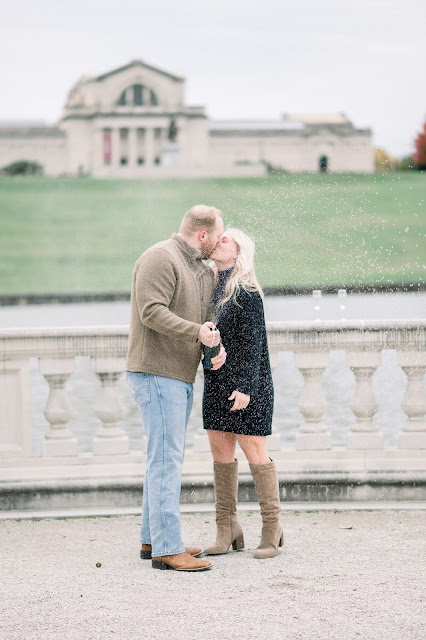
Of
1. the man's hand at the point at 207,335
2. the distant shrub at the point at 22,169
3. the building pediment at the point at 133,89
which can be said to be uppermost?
the building pediment at the point at 133,89

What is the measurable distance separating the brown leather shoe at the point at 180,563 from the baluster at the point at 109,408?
4.21 feet

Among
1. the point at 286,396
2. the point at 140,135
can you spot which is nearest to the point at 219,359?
the point at 286,396

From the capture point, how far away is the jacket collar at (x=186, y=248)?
494cm

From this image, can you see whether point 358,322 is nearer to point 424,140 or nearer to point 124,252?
point 124,252

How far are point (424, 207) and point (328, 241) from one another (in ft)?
33.3

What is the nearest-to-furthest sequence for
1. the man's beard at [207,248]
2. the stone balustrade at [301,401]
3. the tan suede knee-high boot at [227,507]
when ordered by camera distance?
1. the man's beard at [207,248]
2. the tan suede knee-high boot at [227,507]
3. the stone balustrade at [301,401]

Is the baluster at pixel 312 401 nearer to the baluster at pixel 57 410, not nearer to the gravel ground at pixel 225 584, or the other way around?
the gravel ground at pixel 225 584

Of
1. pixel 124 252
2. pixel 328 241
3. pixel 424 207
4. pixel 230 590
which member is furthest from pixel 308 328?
pixel 424 207

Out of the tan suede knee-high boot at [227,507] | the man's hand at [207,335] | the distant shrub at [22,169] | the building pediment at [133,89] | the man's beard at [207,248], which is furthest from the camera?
the building pediment at [133,89]

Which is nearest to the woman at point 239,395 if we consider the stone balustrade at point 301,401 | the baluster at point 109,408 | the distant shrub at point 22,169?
the stone balustrade at point 301,401

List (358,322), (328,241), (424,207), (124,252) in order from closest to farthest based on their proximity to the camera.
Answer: (358,322), (124,252), (328,241), (424,207)

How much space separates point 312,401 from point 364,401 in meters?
0.31

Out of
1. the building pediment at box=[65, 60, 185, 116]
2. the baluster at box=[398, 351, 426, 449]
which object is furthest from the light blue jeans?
the building pediment at box=[65, 60, 185, 116]

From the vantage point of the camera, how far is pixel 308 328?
607 centimetres
